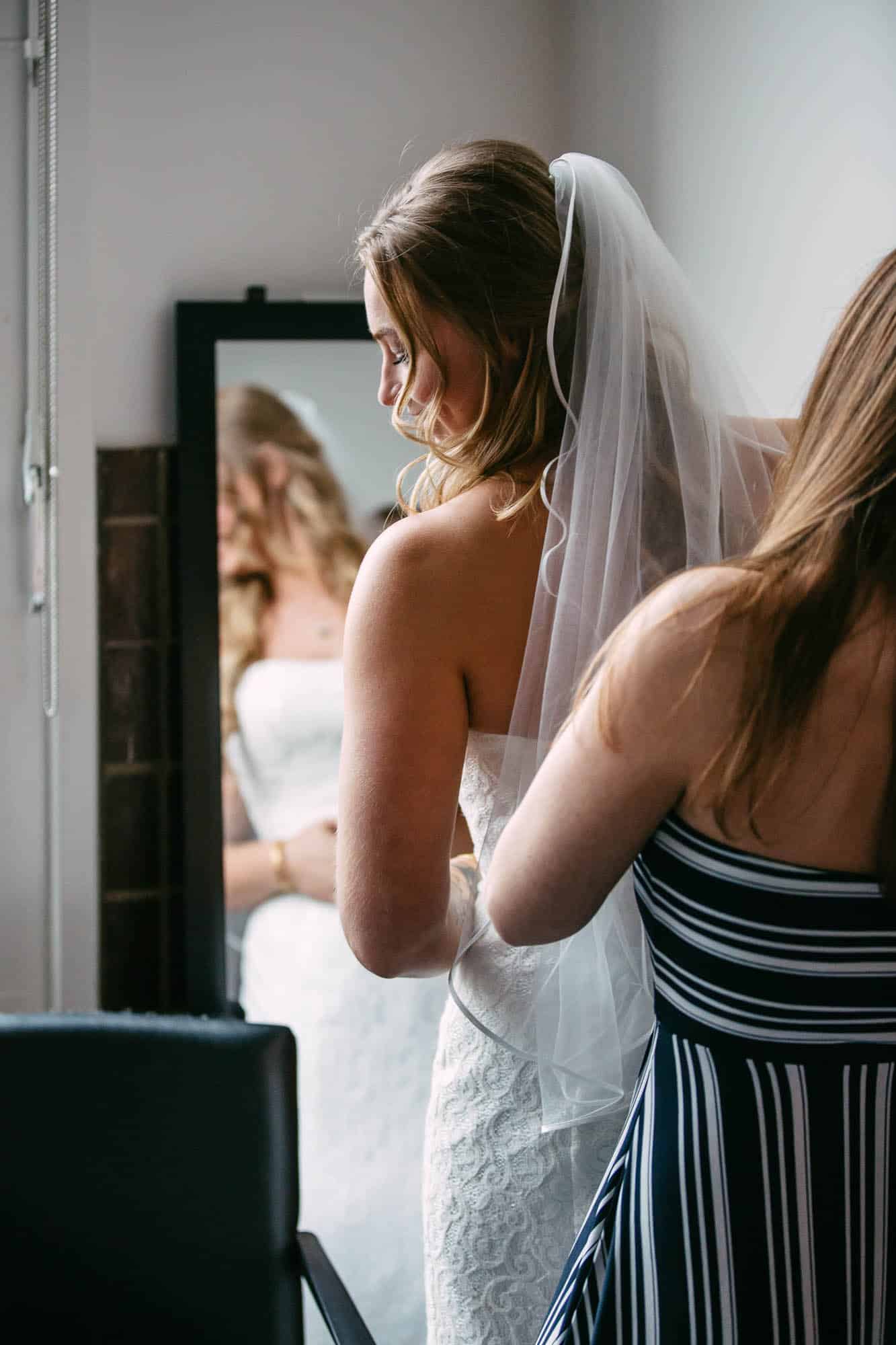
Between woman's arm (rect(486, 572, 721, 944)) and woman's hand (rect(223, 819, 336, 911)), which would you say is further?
woman's hand (rect(223, 819, 336, 911))

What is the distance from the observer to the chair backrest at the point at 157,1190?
1.26 metres

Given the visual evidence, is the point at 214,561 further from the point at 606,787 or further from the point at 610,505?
the point at 606,787

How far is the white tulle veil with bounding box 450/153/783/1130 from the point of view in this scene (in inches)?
37.0

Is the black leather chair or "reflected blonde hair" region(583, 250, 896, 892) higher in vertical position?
"reflected blonde hair" region(583, 250, 896, 892)

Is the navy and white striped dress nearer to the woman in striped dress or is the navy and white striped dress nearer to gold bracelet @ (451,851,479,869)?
the woman in striped dress

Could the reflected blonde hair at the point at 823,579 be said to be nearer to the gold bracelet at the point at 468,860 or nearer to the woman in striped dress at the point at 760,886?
the woman in striped dress at the point at 760,886

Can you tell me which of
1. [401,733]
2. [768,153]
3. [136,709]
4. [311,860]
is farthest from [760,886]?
[136,709]

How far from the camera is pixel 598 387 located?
95 centimetres

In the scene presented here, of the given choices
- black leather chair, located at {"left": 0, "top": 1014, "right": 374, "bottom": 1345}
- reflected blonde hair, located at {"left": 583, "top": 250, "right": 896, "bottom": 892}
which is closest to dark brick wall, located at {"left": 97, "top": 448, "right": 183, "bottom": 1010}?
black leather chair, located at {"left": 0, "top": 1014, "right": 374, "bottom": 1345}

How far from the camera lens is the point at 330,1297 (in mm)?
1162

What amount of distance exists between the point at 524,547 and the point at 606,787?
0.34 meters

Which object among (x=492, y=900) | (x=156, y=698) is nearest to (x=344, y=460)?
(x=156, y=698)

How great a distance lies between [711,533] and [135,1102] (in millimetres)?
843

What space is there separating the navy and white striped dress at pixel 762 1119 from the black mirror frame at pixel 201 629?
1.51m
